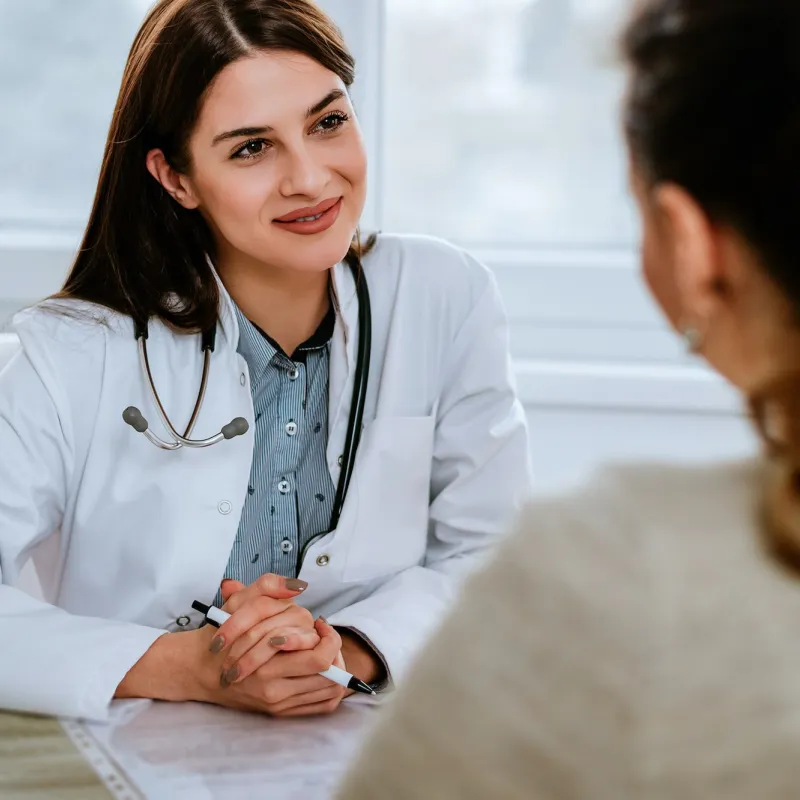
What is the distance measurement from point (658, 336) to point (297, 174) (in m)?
1.18

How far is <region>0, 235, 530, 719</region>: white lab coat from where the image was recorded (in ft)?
4.42

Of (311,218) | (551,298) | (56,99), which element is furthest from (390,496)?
(56,99)

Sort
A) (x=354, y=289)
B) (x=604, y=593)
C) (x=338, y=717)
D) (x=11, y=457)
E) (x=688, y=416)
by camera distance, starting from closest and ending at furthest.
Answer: (x=604, y=593) < (x=338, y=717) < (x=11, y=457) < (x=354, y=289) < (x=688, y=416)

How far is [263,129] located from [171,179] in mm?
173

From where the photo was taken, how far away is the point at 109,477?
4.54 feet

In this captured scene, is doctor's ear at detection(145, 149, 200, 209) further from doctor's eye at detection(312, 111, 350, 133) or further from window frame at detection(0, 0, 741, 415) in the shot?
window frame at detection(0, 0, 741, 415)

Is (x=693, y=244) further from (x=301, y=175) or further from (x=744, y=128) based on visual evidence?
(x=301, y=175)

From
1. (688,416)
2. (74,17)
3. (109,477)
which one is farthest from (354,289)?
(74,17)

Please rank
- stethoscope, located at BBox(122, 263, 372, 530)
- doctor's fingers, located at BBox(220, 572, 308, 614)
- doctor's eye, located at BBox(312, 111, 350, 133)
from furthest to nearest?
doctor's eye, located at BBox(312, 111, 350, 133)
stethoscope, located at BBox(122, 263, 372, 530)
doctor's fingers, located at BBox(220, 572, 308, 614)

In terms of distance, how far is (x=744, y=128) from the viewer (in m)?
0.51

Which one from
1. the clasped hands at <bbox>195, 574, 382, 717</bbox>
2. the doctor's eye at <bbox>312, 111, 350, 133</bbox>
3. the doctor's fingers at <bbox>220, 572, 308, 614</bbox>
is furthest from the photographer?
the doctor's eye at <bbox>312, 111, 350, 133</bbox>

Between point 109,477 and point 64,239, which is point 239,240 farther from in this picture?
point 64,239

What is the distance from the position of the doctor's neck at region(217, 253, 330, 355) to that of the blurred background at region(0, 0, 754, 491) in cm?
83

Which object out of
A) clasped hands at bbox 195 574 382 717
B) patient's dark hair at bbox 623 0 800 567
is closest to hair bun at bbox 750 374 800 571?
patient's dark hair at bbox 623 0 800 567
